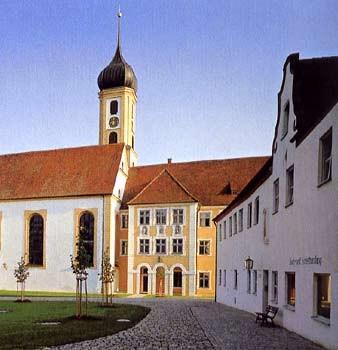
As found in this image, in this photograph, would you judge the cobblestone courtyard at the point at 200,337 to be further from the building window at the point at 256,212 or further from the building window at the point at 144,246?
the building window at the point at 144,246

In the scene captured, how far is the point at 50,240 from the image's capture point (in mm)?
52500

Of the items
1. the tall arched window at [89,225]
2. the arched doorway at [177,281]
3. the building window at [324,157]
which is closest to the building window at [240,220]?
the building window at [324,157]

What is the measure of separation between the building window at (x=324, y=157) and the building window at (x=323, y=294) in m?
2.40

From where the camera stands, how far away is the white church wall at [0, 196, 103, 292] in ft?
168

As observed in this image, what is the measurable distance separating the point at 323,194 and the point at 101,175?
135 feet

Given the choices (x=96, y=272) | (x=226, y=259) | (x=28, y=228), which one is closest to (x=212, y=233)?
(x=96, y=272)

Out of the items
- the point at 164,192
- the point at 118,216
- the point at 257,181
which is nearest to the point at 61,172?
the point at 118,216

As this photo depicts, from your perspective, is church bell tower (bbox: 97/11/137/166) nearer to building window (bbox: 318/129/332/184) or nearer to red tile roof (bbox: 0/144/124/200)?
red tile roof (bbox: 0/144/124/200)

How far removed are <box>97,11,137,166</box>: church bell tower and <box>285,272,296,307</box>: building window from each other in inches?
1816

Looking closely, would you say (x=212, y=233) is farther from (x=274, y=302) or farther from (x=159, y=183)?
(x=274, y=302)

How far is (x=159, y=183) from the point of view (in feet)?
166

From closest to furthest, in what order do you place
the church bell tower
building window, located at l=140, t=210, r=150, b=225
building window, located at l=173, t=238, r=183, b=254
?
building window, located at l=173, t=238, r=183, b=254 → building window, located at l=140, t=210, r=150, b=225 → the church bell tower

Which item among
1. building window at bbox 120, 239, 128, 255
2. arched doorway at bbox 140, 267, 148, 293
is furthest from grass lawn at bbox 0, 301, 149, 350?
building window at bbox 120, 239, 128, 255

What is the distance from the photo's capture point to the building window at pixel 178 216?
160ft
